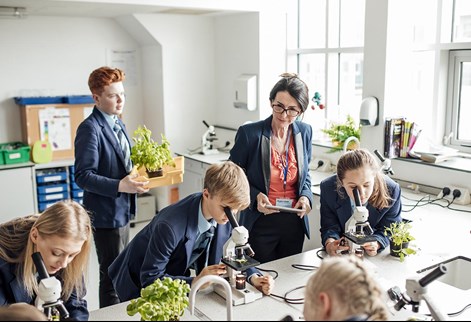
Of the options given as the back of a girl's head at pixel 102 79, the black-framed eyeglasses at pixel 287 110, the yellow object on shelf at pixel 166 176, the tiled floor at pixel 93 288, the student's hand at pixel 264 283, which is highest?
the back of a girl's head at pixel 102 79

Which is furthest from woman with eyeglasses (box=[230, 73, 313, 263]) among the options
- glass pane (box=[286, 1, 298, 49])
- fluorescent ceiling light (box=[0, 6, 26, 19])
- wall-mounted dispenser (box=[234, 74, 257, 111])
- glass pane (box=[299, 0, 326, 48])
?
fluorescent ceiling light (box=[0, 6, 26, 19])

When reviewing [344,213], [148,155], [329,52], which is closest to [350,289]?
[344,213]

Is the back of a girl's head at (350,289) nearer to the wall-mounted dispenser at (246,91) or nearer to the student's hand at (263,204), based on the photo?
the student's hand at (263,204)

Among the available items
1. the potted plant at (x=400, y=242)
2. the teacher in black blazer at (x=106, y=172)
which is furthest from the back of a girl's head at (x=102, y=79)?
the potted plant at (x=400, y=242)

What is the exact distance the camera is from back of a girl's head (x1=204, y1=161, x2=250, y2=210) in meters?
2.04

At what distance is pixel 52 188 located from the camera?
4.81m

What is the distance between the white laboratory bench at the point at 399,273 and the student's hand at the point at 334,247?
0.07m

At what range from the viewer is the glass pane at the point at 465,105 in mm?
3748

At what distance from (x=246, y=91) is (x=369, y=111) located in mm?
1427

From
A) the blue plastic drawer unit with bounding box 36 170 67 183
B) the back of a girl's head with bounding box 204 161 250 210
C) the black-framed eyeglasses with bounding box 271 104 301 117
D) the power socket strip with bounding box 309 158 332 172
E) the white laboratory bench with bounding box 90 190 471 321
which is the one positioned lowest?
the blue plastic drawer unit with bounding box 36 170 67 183

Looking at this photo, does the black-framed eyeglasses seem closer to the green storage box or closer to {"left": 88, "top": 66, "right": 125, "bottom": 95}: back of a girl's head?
{"left": 88, "top": 66, "right": 125, "bottom": 95}: back of a girl's head

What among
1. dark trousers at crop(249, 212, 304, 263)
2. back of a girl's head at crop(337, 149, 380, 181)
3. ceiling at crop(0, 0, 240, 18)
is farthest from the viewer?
ceiling at crop(0, 0, 240, 18)

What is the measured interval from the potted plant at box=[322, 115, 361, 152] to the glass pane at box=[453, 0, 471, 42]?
978 millimetres

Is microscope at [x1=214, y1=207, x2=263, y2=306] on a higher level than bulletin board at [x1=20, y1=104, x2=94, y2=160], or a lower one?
lower
